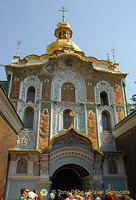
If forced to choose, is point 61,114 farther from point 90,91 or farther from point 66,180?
point 66,180

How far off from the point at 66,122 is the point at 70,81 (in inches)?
116

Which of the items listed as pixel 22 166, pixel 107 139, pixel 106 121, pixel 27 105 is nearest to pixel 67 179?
pixel 107 139

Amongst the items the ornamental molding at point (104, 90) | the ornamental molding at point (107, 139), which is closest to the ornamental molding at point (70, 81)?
the ornamental molding at point (104, 90)

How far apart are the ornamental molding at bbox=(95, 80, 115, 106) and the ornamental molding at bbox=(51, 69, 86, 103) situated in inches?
34.5

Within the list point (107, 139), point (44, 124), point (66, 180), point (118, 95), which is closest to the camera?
point (44, 124)

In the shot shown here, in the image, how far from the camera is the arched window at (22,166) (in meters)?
10.8

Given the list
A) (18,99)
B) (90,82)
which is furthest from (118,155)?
(18,99)

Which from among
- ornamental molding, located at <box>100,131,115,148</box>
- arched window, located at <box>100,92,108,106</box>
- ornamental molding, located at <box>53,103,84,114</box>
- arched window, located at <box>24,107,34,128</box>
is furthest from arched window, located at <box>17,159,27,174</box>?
arched window, located at <box>100,92,108,106</box>

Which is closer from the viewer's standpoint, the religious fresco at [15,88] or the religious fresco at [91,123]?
the religious fresco at [91,123]

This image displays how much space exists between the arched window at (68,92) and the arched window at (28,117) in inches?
85.4

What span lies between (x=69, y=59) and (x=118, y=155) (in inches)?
280

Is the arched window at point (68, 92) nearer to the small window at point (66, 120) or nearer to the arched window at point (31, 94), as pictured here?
the small window at point (66, 120)

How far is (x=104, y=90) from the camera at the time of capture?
14484mm

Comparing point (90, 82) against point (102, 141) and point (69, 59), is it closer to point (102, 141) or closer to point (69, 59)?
point (69, 59)
